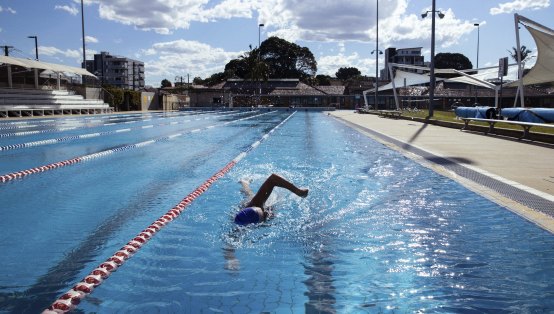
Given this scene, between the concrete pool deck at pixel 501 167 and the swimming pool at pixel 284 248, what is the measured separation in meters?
0.27

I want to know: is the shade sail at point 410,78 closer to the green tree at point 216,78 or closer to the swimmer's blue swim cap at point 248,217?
the swimmer's blue swim cap at point 248,217

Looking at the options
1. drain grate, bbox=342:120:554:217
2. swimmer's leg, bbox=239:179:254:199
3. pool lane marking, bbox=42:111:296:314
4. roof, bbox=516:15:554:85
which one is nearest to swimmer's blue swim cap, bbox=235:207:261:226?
pool lane marking, bbox=42:111:296:314

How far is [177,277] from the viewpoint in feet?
11.2

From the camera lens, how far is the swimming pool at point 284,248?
120 inches

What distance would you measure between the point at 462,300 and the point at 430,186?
383 cm

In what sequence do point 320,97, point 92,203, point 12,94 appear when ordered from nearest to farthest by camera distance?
point 92,203
point 12,94
point 320,97

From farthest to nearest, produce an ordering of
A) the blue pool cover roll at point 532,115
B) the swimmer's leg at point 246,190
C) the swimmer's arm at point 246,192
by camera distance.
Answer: the blue pool cover roll at point 532,115, the swimmer's leg at point 246,190, the swimmer's arm at point 246,192

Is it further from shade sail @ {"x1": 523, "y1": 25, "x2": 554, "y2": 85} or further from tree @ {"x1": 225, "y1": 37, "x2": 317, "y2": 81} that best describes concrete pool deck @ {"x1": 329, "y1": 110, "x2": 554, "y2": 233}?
tree @ {"x1": 225, "y1": 37, "x2": 317, "y2": 81}

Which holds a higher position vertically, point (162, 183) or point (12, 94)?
point (12, 94)

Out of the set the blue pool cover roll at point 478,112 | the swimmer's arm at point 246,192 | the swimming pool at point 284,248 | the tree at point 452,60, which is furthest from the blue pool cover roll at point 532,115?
the tree at point 452,60

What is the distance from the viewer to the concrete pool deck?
5.11 metres

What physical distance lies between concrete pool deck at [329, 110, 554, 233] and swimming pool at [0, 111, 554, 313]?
0.27 meters

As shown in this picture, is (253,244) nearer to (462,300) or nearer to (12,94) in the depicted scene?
(462,300)

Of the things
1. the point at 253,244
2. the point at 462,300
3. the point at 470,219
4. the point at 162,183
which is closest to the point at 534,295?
the point at 462,300
